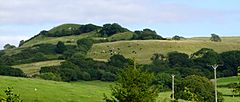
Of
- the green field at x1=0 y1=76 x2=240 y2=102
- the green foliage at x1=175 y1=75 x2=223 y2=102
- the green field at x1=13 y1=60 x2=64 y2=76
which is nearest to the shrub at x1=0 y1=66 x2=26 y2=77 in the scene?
the green field at x1=13 y1=60 x2=64 y2=76

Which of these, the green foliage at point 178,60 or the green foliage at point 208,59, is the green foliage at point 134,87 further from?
the green foliage at point 178,60

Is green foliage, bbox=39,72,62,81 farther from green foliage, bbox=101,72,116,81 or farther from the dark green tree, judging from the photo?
the dark green tree

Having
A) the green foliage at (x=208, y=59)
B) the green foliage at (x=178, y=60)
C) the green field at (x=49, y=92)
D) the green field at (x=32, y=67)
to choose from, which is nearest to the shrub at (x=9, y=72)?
the green field at (x=32, y=67)

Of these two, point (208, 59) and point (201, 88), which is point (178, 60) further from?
point (201, 88)

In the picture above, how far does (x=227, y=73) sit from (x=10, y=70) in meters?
68.2

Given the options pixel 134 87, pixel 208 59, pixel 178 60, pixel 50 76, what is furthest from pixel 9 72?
pixel 134 87

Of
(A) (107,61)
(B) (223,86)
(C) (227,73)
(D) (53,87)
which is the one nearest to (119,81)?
(D) (53,87)

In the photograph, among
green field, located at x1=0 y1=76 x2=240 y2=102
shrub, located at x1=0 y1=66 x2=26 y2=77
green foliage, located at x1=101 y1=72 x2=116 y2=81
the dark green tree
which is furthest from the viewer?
the dark green tree

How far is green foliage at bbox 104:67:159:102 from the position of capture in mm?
35469

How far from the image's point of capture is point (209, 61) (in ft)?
597

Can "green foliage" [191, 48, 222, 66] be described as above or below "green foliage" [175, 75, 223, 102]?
above

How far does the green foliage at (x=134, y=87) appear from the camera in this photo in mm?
35469

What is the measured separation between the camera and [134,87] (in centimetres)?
3591

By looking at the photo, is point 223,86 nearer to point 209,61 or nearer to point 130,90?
point 209,61
